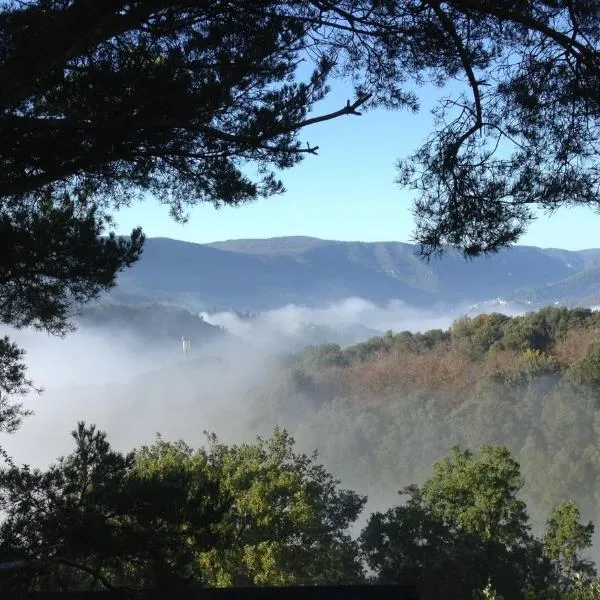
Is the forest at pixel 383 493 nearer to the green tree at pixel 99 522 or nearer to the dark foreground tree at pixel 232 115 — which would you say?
the green tree at pixel 99 522

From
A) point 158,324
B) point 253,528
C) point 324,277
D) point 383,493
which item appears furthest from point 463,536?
point 324,277

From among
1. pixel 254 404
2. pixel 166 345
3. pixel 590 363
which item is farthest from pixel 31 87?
pixel 166 345

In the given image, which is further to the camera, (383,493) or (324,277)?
(324,277)

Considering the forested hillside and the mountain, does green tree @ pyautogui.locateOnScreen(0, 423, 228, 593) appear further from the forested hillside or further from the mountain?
the mountain

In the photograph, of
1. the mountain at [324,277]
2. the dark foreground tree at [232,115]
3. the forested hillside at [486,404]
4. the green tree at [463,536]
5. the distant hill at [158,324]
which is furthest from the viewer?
the mountain at [324,277]

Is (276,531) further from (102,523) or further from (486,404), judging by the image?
(486,404)

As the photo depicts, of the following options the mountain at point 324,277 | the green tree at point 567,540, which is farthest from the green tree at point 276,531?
the mountain at point 324,277
